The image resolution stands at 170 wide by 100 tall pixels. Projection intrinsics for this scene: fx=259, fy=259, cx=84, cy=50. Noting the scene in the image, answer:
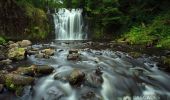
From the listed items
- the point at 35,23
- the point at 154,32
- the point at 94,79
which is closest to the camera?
the point at 94,79

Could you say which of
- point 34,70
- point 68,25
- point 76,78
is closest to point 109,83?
point 76,78

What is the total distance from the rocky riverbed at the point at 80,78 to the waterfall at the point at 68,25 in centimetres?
995

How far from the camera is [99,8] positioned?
67.7 feet

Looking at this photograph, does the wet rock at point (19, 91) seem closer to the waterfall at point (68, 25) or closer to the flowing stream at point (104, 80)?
the flowing stream at point (104, 80)

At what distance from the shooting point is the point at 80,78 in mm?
7883

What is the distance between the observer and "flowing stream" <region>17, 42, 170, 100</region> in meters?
7.33

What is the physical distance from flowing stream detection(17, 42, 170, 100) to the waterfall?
33.9ft

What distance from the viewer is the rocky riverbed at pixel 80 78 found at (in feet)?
24.0

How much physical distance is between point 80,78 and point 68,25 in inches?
547

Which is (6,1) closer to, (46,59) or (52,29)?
(52,29)

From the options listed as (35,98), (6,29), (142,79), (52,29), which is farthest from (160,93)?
(52,29)

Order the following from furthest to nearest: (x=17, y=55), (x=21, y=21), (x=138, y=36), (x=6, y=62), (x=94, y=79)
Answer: (x=21, y=21), (x=138, y=36), (x=17, y=55), (x=6, y=62), (x=94, y=79)

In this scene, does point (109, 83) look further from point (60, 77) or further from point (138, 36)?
point (138, 36)

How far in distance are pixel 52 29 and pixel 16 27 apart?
10.9 ft
